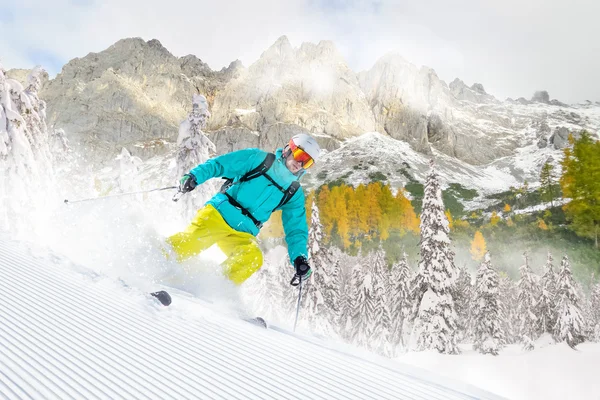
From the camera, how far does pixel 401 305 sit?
36844 mm

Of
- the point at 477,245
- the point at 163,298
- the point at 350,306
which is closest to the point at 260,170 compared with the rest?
the point at 163,298

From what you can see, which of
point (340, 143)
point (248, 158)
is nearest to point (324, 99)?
point (340, 143)

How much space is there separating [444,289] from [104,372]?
2311 cm

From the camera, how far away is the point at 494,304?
32.1 meters

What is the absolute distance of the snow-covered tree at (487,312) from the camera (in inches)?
1204

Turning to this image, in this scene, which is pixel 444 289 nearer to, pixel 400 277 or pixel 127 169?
pixel 400 277

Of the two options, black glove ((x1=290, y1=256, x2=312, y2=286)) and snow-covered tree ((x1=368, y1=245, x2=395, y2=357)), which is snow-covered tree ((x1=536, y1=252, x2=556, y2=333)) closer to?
snow-covered tree ((x1=368, y1=245, x2=395, y2=357))

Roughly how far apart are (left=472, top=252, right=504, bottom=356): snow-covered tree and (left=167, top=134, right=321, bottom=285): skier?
2821 cm

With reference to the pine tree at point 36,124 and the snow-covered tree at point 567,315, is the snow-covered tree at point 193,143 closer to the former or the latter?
the pine tree at point 36,124

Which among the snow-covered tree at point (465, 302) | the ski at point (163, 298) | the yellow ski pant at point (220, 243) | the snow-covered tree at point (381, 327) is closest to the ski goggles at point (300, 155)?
the yellow ski pant at point (220, 243)

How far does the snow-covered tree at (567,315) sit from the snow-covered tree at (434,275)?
10250 millimetres

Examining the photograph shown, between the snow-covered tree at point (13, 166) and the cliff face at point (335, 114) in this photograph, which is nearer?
the snow-covered tree at point (13, 166)

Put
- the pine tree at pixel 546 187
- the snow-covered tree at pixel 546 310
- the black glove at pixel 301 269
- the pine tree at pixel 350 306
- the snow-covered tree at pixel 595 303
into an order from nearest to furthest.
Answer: the black glove at pixel 301 269, the snow-covered tree at pixel 546 310, the pine tree at pixel 350 306, the snow-covered tree at pixel 595 303, the pine tree at pixel 546 187

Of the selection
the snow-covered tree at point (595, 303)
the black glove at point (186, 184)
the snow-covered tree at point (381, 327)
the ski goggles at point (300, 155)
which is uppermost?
the snow-covered tree at point (595, 303)
